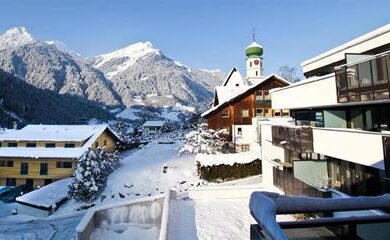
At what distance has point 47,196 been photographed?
98.4 feet

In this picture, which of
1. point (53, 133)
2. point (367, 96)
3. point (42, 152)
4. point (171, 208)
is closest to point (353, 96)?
point (367, 96)

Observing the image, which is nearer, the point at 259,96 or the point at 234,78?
the point at 259,96

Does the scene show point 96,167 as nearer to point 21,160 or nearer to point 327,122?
point 21,160

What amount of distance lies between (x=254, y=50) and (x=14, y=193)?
4130 centimetres

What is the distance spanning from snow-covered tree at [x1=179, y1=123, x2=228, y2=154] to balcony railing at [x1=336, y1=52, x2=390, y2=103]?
2131cm

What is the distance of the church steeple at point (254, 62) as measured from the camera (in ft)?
186

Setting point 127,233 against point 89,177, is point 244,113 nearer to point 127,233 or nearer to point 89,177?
point 89,177

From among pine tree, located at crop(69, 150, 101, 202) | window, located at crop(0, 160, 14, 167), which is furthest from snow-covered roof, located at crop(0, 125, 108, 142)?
pine tree, located at crop(69, 150, 101, 202)

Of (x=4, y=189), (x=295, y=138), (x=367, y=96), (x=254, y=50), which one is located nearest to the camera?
(x=367, y=96)

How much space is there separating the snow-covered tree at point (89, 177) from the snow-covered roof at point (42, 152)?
598 cm

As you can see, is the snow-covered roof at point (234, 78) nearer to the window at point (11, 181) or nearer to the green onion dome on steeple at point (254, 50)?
the green onion dome on steeple at point (254, 50)

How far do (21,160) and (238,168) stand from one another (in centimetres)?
2449

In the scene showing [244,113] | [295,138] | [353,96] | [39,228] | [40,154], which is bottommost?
[39,228]

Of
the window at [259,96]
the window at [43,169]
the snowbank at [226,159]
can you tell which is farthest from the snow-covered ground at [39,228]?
the window at [259,96]
